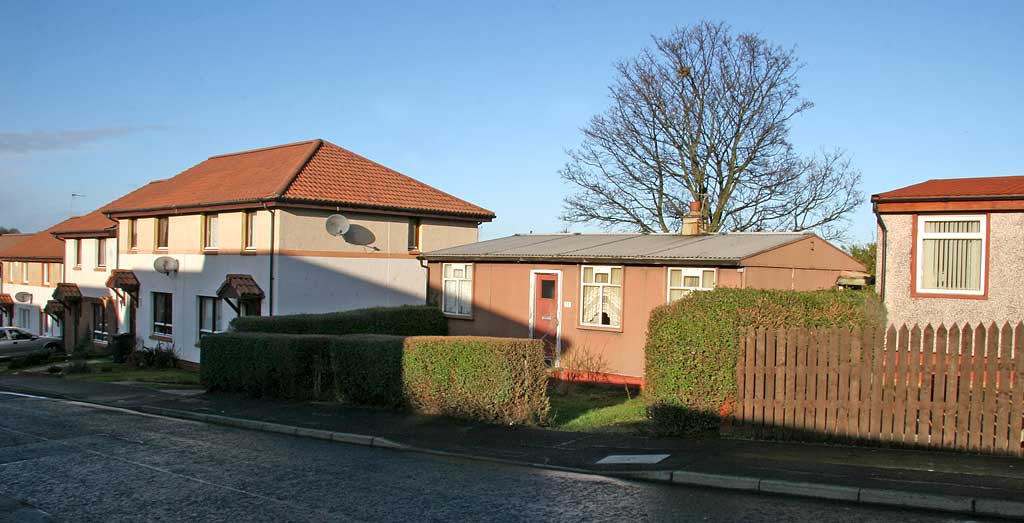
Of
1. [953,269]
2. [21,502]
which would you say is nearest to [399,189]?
[953,269]

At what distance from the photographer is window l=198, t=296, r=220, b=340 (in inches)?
1030

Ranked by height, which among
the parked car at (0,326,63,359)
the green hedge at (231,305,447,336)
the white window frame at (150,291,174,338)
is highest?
the green hedge at (231,305,447,336)

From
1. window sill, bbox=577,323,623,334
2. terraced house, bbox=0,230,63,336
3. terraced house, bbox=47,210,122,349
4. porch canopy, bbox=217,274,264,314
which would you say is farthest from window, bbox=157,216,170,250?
window sill, bbox=577,323,623,334

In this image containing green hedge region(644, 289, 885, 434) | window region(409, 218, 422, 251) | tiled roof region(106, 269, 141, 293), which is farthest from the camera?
tiled roof region(106, 269, 141, 293)

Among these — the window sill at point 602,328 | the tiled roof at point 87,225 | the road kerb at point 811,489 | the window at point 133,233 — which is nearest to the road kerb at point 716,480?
the road kerb at point 811,489

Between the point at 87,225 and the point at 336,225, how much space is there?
20439 mm

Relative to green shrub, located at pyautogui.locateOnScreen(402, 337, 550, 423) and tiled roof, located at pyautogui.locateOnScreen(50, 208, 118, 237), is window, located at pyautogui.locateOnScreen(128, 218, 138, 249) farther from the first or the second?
green shrub, located at pyautogui.locateOnScreen(402, 337, 550, 423)

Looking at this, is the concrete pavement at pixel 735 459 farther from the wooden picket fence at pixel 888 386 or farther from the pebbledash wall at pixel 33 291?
the pebbledash wall at pixel 33 291

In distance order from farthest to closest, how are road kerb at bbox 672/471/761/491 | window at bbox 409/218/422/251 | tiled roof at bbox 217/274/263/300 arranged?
window at bbox 409/218/422/251
tiled roof at bbox 217/274/263/300
road kerb at bbox 672/471/761/491

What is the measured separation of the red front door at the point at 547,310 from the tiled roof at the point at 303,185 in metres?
7.85

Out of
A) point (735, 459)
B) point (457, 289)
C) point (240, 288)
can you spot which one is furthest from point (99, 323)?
point (735, 459)

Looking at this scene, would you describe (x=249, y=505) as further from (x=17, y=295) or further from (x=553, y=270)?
(x=17, y=295)

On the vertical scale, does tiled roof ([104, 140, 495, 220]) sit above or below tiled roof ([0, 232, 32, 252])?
above

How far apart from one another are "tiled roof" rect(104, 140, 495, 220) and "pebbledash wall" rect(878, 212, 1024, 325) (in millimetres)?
16036
